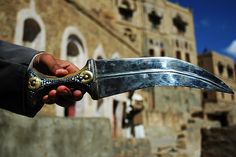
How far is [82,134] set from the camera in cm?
357

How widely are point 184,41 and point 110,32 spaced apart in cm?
3231

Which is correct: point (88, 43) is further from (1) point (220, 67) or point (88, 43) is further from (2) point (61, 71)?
(1) point (220, 67)

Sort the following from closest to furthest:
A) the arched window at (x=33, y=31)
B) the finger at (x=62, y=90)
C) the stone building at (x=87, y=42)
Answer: the finger at (x=62, y=90) → the stone building at (x=87, y=42) → the arched window at (x=33, y=31)

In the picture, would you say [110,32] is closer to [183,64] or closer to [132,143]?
[132,143]

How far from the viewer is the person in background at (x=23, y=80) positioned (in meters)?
1.61

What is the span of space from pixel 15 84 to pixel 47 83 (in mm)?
183

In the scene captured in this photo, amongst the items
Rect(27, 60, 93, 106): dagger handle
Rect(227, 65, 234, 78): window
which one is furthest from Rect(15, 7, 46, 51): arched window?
Rect(227, 65, 234, 78): window

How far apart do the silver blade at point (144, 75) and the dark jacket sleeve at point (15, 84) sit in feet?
1.21

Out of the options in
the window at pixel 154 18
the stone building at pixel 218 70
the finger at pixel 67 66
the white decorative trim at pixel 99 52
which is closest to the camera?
the finger at pixel 67 66

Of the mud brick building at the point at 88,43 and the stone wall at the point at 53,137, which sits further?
the mud brick building at the point at 88,43

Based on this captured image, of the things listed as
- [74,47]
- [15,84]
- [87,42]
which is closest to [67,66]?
[15,84]

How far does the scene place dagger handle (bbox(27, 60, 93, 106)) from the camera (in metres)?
1.59

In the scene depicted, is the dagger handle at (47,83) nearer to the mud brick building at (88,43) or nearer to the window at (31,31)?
the mud brick building at (88,43)

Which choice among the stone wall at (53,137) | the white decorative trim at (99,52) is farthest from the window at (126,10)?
the stone wall at (53,137)
